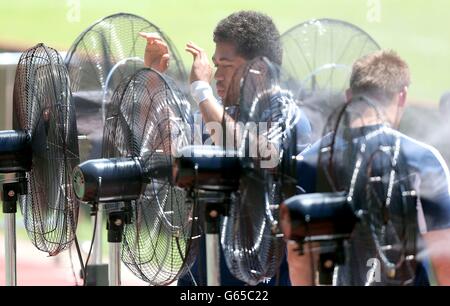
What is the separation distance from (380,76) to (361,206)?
0.77 metres

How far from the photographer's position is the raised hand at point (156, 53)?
5.18 metres

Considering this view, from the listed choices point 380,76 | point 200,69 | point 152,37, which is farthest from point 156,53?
point 380,76

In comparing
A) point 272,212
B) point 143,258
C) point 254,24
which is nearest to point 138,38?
point 254,24

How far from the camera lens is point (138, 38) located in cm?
532

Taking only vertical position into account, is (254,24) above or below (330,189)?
above

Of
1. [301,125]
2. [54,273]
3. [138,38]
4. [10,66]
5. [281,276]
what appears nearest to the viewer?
[301,125]

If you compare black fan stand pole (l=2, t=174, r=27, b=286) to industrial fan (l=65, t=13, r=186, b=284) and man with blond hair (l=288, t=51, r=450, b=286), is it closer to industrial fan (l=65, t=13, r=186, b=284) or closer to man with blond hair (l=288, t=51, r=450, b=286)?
industrial fan (l=65, t=13, r=186, b=284)

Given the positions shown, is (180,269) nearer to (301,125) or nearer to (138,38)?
(301,125)

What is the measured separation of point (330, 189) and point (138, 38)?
200cm

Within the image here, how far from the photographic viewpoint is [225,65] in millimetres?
4625

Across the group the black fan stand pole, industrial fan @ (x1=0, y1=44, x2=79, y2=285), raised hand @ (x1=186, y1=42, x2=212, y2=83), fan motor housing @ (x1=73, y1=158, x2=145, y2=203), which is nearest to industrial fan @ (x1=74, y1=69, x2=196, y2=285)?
fan motor housing @ (x1=73, y1=158, x2=145, y2=203)

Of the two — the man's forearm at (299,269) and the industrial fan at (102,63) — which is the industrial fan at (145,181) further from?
the industrial fan at (102,63)

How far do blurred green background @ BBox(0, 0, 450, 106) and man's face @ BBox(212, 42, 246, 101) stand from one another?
0.74 m

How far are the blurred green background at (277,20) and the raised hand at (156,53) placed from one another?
54cm
